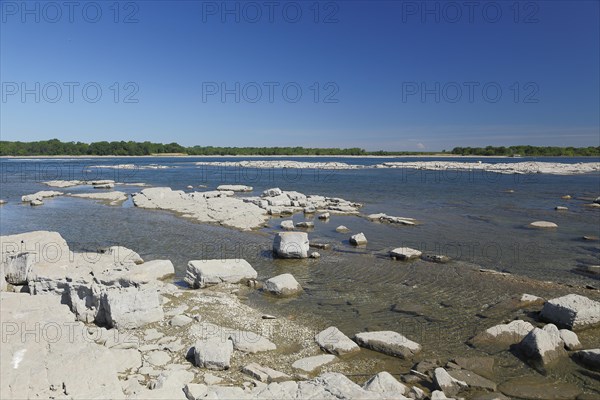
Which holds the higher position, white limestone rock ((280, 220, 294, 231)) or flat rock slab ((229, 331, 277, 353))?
white limestone rock ((280, 220, 294, 231))

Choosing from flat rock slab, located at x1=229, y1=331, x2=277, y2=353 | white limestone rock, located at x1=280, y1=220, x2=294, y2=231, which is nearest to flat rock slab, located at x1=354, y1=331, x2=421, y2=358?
flat rock slab, located at x1=229, y1=331, x2=277, y2=353

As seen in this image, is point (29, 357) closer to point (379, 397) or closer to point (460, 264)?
point (379, 397)

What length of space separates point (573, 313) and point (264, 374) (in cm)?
716

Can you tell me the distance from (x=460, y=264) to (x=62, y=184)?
44.4 m

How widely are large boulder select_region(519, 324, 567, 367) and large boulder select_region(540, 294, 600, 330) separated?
1.19 metres

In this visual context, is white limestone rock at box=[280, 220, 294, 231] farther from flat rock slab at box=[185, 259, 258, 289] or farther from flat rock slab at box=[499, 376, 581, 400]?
flat rock slab at box=[499, 376, 581, 400]

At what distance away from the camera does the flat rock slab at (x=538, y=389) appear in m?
6.34

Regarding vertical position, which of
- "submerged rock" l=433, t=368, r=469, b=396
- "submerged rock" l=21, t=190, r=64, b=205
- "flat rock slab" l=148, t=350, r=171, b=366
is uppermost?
"submerged rock" l=21, t=190, r=64, b=205

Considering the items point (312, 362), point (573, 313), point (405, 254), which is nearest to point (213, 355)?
point (312, 362)

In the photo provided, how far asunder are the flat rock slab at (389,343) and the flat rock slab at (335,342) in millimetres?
278

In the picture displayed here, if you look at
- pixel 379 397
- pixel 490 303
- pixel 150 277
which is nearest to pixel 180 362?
pixel 379 397

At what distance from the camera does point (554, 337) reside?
7.80 m

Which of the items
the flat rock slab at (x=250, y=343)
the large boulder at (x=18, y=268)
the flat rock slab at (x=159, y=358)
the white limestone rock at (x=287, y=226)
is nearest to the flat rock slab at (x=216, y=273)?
the flat rock slab at (x=250, y=343)

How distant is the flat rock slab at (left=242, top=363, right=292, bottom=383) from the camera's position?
646cm
